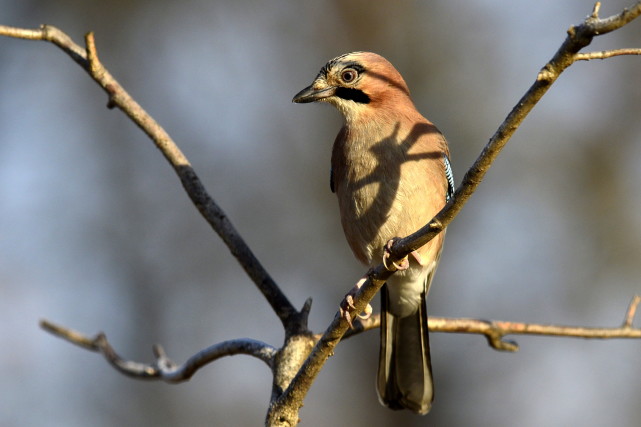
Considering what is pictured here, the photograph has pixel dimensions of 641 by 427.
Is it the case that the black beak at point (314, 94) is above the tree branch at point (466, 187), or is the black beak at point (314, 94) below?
above

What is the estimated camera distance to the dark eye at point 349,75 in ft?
16.7

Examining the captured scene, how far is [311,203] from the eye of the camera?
36.9 ft

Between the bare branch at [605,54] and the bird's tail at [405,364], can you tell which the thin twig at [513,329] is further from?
the bare branch at [605,54]

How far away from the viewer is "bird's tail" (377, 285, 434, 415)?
5242mm

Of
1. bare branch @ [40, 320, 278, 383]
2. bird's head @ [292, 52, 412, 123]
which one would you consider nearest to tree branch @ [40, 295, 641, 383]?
bare branch @ [40, 320, 278, 383]

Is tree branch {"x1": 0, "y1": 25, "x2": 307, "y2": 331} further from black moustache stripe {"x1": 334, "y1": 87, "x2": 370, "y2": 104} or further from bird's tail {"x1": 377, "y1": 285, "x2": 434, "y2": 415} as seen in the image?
bird's tail {"x1": 377, "y1": 285, "x2": 434, "y2": 415}

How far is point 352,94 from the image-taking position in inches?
200

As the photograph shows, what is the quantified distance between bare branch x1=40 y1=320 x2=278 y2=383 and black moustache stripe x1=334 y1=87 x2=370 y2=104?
1.85m

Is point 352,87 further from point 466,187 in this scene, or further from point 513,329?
point 466,187

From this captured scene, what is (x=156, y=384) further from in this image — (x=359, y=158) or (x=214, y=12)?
(x=359, y=158)

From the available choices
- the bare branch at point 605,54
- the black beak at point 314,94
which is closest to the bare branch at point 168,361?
the black beak at point 314,94

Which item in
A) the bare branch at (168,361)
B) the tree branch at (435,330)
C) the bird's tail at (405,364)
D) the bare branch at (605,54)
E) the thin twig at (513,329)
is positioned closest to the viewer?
the bare branch at (605,54)

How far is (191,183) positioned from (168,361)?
126 cm

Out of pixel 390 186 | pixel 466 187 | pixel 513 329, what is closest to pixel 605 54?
pixel 466 187
